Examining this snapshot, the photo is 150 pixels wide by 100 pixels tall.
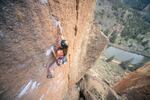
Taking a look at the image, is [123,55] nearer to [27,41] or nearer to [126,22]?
[126,22]

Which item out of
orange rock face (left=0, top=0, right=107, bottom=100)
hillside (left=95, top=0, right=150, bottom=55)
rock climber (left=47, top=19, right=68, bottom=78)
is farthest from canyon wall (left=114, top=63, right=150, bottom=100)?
hillside (left=95, top=0, right=150, bottom=55)

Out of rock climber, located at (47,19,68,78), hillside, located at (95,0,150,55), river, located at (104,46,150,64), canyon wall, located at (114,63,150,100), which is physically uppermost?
rock climber, located at (47,19,68,78)

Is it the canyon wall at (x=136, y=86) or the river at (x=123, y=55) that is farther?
the river at (x=123, y=55)

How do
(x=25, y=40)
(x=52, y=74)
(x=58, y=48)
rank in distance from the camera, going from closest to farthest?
1. (x=25, y=40)
2. (x=58, y=48)
3. (x=52, y=74)

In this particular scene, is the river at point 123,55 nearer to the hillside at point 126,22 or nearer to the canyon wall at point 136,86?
the hillside at point 126,22

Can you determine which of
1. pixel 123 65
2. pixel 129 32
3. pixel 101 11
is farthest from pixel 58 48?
pixel 101 11

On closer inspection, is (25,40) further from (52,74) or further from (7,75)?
(52,74)

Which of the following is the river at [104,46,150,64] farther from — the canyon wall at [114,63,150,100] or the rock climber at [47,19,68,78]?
the rock climber at [47,19,68,78]

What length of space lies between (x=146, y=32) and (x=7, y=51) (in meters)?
15.7

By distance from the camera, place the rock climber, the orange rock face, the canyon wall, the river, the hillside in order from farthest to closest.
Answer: the hillside → the river → the canyon wall → the rock climber → the orange rock face

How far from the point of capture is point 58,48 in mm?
1857

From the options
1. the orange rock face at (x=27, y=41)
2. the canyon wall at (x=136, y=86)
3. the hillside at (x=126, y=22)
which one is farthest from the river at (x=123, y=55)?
the orange rock face at (x=27, y=41)

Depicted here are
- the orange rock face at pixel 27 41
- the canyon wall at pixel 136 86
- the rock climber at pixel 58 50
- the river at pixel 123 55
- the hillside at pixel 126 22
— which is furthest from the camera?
the hillside at pixel 126 22

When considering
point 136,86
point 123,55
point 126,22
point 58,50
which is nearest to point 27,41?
point 58,50
